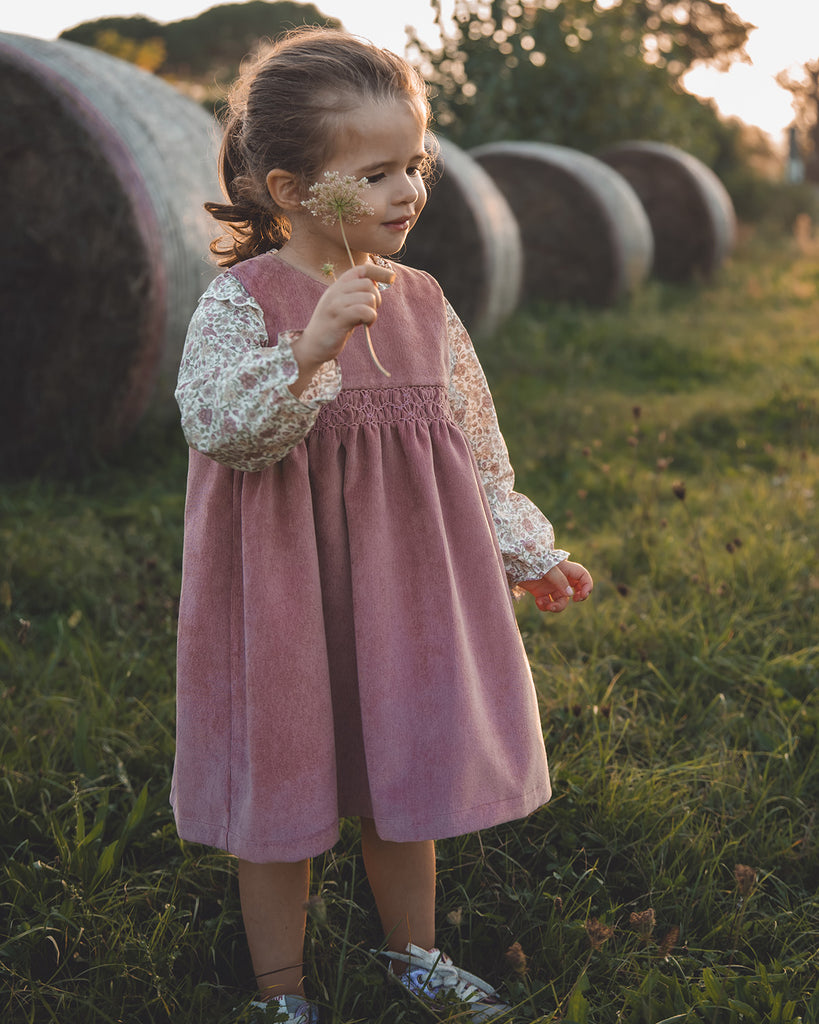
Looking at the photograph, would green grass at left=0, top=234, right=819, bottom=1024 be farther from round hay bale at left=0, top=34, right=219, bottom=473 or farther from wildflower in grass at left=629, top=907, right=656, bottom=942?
round hay bale at left=0, top=34, right=219, bottom=473

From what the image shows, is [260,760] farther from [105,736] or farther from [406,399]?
[105,736]

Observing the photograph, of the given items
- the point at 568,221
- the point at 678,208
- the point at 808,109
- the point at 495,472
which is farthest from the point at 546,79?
the point at 808,109

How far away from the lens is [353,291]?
4.42ft

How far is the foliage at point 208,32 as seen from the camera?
27125 millimetres

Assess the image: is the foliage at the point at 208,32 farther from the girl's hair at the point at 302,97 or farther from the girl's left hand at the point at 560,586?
the girl's left hand at the point at 560,586

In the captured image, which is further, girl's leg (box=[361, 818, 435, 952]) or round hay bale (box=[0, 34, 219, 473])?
round hay bale (box=[0, 34, 219, 473])

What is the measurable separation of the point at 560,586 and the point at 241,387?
2.50ft

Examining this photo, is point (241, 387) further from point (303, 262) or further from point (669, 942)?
point (669, 942)

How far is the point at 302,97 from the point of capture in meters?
1.53

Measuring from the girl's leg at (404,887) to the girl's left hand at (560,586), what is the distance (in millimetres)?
483

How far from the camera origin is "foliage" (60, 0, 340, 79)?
27.1 m

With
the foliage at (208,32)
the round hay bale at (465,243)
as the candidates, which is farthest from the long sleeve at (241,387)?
the foliage at (208,32)

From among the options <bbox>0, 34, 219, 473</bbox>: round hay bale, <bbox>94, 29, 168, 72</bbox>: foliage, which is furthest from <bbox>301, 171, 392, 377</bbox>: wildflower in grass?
<bbox>94, 29, 168, 72</bbox>: foliage

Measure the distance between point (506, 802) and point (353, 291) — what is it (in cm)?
84
